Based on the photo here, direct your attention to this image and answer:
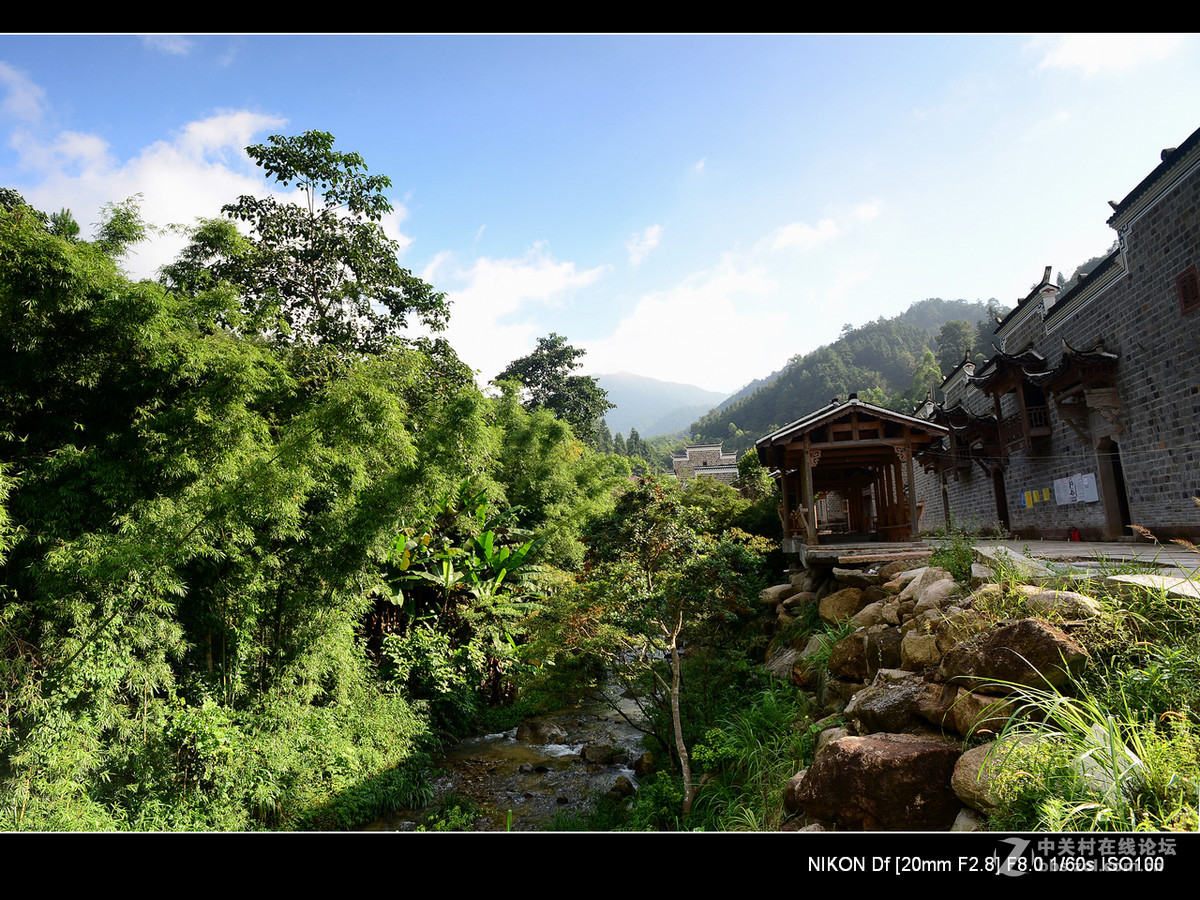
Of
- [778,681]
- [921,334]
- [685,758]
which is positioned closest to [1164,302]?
[778,681]

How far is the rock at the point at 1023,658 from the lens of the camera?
8.85 ft

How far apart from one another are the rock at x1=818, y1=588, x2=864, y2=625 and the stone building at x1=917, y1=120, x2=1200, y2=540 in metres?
4.72

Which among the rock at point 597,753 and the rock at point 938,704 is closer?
the rock at point 938,704

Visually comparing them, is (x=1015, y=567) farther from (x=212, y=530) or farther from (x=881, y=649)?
(x=212, y=530)

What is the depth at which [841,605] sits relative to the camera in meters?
6.41

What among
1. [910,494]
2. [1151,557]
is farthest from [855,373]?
[1151,557]

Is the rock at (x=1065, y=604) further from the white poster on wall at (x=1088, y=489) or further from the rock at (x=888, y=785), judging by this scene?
the white poster on wall at (x=1088, y=489)

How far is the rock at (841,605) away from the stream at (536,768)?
9.78ft

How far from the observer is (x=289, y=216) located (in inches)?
313

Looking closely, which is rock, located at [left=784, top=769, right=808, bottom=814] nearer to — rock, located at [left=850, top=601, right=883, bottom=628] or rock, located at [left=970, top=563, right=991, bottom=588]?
rock, located at [left=970, top=563, right=991, bottom=588]

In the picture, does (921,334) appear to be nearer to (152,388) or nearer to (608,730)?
(608,730)

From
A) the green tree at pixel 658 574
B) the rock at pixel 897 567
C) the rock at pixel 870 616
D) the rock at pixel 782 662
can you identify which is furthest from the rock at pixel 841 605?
the green tree at pixel 658 574
